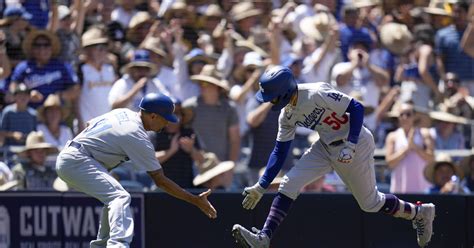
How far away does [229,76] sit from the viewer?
1309cm

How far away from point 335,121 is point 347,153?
384 mm

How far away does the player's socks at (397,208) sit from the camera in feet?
31.5

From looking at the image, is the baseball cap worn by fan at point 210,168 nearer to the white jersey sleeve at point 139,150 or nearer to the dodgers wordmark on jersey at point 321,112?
the dodgers wordmark on jersey at point 321,112

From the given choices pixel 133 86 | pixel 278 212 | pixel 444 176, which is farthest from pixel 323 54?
pixel 278 212

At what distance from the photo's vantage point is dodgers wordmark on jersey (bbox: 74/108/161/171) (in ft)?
28.3

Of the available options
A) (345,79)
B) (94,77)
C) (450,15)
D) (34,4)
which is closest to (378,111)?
(345,79)

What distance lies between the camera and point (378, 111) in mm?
13102

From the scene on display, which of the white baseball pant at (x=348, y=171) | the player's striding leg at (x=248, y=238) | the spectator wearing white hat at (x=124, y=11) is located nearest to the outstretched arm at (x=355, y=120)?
the white baseball pant at (x=348, y=171)

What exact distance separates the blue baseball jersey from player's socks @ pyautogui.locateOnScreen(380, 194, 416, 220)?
4.41 meters

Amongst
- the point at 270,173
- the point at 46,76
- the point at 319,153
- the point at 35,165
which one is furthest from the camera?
the point at 46,76

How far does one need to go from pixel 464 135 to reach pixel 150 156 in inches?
213

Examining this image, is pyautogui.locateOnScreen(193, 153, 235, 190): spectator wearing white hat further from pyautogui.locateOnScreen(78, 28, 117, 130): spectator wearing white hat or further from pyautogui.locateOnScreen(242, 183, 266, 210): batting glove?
pyautogui.locateOnScreen(242, 183, 266, 210): batting glove

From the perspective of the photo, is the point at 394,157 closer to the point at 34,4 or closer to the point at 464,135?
the point at 464,135

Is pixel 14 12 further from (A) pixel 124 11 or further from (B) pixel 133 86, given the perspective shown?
(B) pixel 133 86
